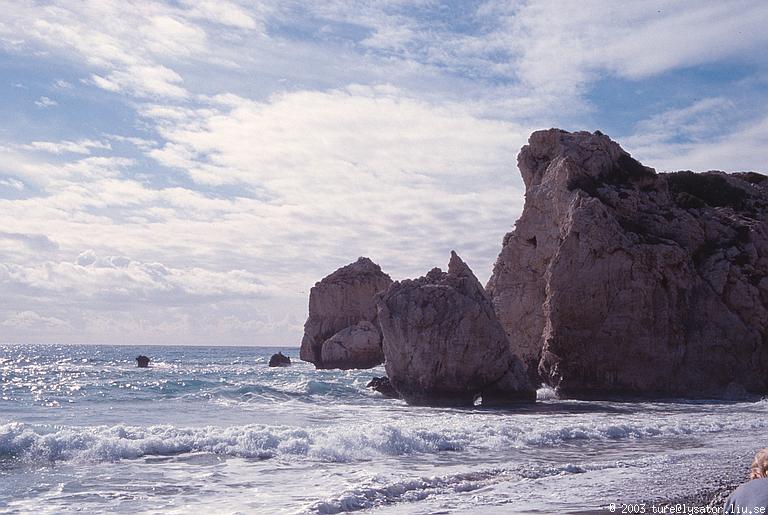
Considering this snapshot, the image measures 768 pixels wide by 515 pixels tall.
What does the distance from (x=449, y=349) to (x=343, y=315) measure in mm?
38818

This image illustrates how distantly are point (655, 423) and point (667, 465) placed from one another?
753 centimetres

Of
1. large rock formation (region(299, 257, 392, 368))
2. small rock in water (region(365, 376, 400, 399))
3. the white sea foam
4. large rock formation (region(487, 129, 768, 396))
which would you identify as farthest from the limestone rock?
the white sea foam

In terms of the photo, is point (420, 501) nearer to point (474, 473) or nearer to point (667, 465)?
point (474, 473)

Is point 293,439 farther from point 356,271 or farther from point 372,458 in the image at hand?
point 356,271

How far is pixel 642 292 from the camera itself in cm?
3195

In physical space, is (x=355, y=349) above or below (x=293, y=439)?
above

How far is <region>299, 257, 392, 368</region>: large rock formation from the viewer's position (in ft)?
202

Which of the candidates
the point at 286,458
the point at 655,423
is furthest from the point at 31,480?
the point at 655,423

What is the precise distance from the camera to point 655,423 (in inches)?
854

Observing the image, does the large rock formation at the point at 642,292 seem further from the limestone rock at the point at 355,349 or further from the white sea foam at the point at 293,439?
the limestone rock at the point at 355,349

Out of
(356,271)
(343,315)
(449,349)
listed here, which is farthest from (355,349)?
(449,349)

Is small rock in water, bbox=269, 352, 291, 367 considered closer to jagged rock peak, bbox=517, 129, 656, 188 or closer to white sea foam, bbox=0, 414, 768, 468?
jagged rock peak, bbox=517, 129, 656, 188

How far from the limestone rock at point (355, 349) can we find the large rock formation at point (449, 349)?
3141cm

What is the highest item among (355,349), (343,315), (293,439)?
(343,315)
